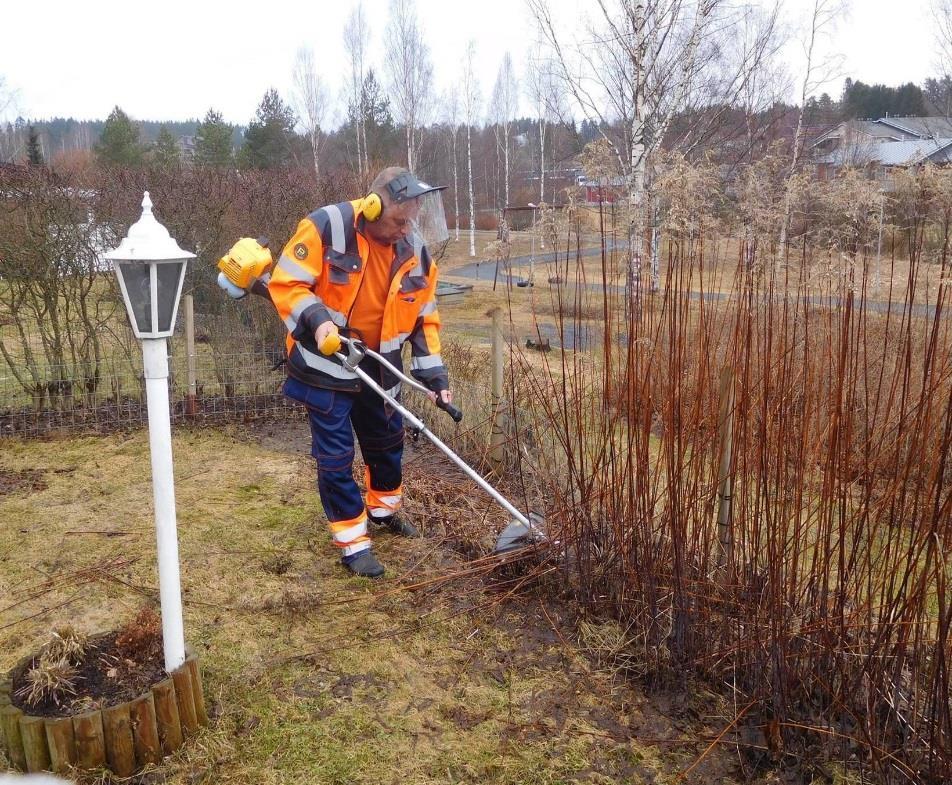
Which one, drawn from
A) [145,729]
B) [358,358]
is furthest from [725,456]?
[145,729]

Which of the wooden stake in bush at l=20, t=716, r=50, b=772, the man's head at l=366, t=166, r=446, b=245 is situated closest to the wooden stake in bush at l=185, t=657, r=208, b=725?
the wooden stake in bush at l=20, t=716, r=50, b=772

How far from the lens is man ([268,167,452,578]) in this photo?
3.31 metres

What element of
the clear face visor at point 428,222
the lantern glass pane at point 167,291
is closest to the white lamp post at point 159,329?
the lantern glass pane at point 167,291

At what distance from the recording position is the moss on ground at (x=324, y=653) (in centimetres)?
239

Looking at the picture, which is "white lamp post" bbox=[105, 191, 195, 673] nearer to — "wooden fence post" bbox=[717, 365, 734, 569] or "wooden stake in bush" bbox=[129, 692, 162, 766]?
"wooden stake in bush" bbox=[129, 692, 162, 766]

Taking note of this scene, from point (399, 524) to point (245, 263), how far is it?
1606 mm

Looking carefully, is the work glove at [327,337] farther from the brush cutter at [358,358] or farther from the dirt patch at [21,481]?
the dirt patch at [21,481]

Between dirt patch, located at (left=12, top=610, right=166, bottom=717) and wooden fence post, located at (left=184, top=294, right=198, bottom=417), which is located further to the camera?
wooden fence post, located at (left=184, top=294, right=198, bottom=417)

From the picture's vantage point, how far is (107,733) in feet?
7.05

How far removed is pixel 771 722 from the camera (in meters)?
2.39

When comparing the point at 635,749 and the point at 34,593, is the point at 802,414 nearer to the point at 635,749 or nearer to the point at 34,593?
the point at 635,749

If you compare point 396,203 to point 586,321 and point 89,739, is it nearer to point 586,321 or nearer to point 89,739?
point 586,321

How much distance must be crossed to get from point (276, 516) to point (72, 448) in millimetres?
2242

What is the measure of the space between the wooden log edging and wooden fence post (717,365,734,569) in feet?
6.13
